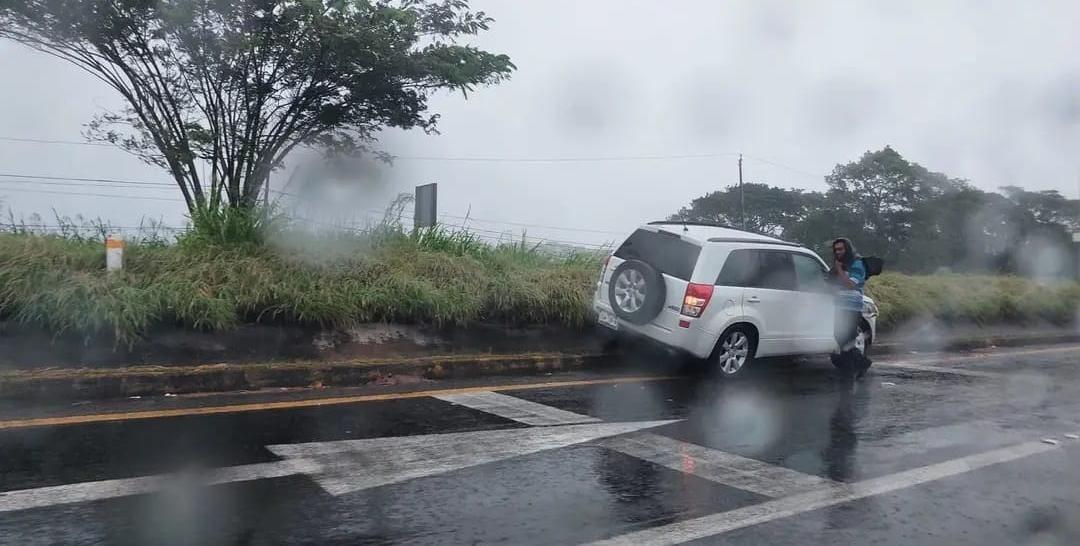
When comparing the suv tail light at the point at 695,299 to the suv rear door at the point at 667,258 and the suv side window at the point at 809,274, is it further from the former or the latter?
the suv side window at the point at 809,274

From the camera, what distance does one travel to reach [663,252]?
9.70 m

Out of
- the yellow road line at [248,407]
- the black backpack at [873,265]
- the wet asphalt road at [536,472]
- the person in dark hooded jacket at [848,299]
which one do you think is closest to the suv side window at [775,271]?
the person in dark hooded jacket at [848,299]

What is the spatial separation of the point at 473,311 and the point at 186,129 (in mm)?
5448

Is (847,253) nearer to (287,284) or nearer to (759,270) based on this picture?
(759,270)

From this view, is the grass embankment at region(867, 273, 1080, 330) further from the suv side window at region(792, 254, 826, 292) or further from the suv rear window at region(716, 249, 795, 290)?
the suv rear window at region(716, 249, 795, 290)

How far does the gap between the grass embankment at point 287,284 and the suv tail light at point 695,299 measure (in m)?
2.12

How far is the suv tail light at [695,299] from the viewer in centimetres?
912

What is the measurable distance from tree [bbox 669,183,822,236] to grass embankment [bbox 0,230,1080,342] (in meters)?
5.39

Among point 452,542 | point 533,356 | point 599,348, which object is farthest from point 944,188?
point 452,542

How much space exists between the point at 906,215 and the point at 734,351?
30.1ft

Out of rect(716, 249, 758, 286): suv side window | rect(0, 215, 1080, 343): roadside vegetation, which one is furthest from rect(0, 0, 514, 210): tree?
rect(716, 249, 758, 286): suv side window

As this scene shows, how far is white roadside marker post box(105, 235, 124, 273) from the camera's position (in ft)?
27.9

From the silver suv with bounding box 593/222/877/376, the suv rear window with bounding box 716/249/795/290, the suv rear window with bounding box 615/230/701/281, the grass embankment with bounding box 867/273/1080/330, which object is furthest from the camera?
the grass embankment with bounding box 867/273/1080/330

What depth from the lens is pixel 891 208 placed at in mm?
16984
